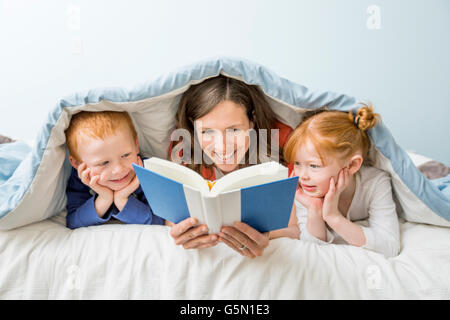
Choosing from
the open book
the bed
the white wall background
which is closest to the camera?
the open book

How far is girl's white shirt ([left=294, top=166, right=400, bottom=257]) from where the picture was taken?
2.79 ft

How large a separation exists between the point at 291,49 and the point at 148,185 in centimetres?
130

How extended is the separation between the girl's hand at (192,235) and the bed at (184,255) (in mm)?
34

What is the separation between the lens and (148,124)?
0.99 metres

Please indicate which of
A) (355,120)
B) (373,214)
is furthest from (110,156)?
(373,214)

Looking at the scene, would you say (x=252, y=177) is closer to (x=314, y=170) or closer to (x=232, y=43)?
(x=314, y=170)

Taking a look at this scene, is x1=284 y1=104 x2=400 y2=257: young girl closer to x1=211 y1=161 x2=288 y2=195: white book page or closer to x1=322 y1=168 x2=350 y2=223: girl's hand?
x1=322 y1=168 x2=350 y2=223: girl's hand

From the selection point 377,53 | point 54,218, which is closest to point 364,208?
point 54,218

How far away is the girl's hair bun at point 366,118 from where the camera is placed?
0.83 metres

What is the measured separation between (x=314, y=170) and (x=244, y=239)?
0.30 m

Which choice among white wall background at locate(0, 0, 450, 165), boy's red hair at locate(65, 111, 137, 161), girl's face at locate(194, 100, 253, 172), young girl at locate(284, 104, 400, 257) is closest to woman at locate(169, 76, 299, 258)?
girl's face at locate(194, 100, 253, 172)

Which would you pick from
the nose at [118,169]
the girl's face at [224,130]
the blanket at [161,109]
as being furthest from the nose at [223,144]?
the nose at [118,169]

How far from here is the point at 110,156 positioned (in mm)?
864
